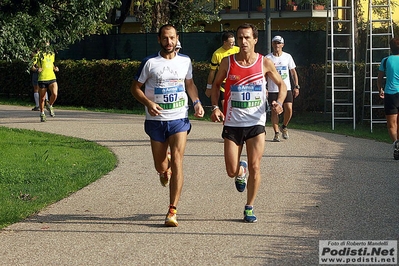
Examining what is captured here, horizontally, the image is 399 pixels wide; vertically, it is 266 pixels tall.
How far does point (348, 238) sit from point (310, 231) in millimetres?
461

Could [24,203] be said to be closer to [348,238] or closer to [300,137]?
[348,238]

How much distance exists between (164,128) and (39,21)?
5549 millimetres

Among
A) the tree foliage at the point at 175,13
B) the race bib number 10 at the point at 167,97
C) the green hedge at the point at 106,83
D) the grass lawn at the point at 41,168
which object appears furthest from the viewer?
the tree foliage at the point at 175,13

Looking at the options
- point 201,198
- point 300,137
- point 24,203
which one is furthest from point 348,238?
point 300,137

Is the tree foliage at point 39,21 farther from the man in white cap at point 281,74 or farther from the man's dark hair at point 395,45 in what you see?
the man's dark hair at point 395,45

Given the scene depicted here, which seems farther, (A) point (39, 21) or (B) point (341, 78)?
(B) point (341, 78)

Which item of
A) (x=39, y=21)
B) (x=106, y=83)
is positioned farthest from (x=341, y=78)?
(x=39, y=21)

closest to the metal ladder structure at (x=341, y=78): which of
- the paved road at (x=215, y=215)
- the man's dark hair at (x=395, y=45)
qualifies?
the paved road at (x=215, y=215)

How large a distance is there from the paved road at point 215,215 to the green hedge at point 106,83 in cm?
789

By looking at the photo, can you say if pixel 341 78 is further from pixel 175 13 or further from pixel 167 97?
pixel 167 97

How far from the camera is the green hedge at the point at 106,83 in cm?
2261

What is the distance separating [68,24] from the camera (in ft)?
46.8

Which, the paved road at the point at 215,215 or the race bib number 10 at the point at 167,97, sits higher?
the race bib number 10 at the point at 167,97

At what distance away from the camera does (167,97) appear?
880 cm
